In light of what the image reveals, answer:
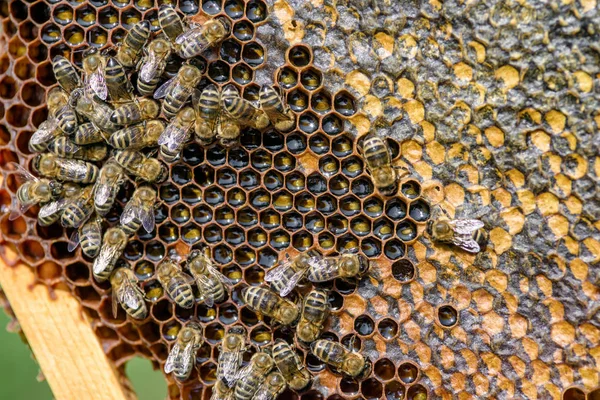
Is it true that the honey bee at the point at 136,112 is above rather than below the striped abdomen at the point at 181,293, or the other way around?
above

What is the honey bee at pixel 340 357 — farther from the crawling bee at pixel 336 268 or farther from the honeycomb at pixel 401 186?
the crawling bee at pixel 336 268

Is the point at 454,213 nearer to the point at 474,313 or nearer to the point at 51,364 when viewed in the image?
the point at 474,313

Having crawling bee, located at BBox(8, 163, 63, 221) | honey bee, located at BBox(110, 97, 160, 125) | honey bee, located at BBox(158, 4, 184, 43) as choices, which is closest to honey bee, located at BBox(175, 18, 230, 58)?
honey bee, located at BBox(158, 4, 184, 43)

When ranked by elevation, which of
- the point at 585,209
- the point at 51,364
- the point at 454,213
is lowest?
the point at 51,364

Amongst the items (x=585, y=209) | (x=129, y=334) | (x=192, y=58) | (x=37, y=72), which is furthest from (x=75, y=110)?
(x=585, y=209)

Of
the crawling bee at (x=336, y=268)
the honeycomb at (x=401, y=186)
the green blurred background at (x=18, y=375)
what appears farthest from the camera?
the green blurred background at (x=18, y=375)

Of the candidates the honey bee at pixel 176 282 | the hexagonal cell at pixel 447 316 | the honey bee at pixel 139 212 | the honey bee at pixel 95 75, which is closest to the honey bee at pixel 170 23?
the honey bee at pixel 95 75
